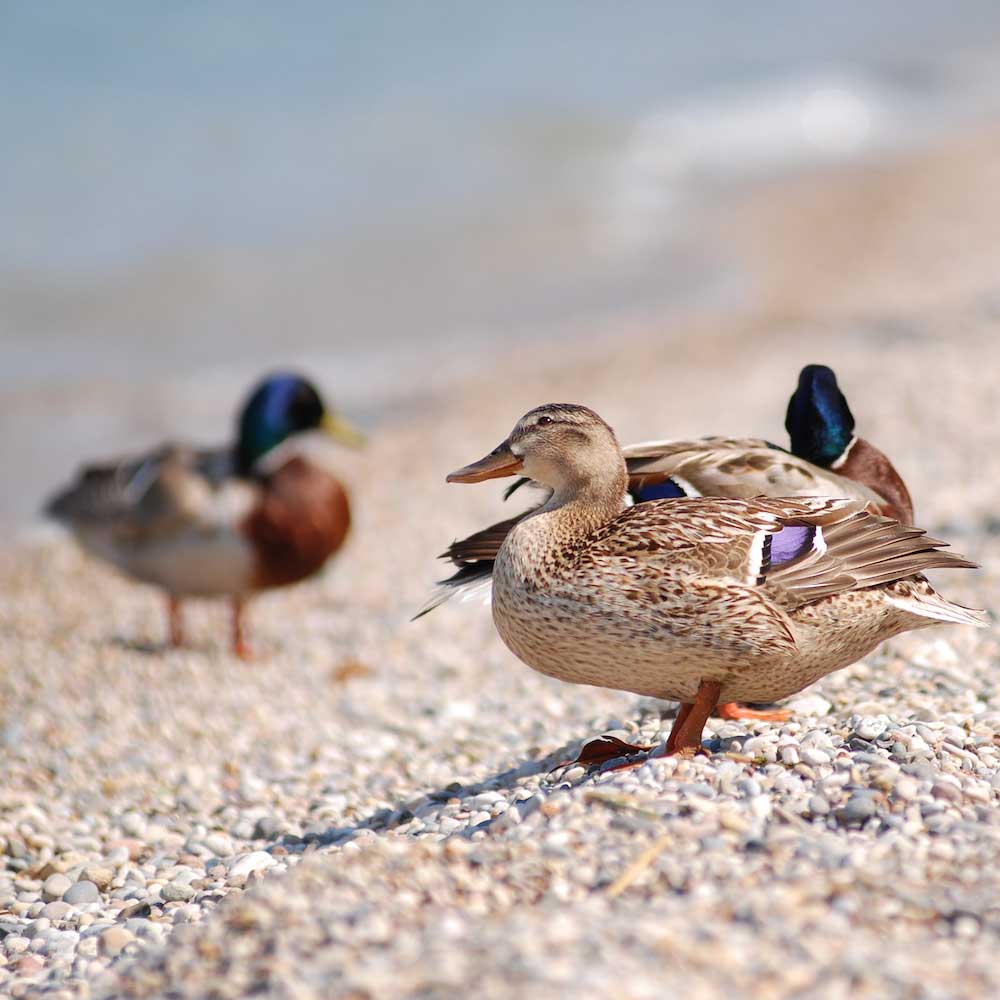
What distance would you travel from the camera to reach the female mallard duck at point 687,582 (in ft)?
10.3

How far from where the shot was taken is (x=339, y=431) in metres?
7.29

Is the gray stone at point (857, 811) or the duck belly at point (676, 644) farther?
the duck belly at point (676, 644)

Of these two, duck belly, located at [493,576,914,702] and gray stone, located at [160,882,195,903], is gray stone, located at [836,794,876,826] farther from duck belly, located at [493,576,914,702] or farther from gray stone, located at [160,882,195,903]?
gray stone, located at [160,882,195,903]

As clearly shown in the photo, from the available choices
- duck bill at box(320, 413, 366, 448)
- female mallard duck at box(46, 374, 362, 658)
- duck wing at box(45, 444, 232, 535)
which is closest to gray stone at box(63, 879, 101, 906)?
female mallard duck at box(46, 374, 362, 658)

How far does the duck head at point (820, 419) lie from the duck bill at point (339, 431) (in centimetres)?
323

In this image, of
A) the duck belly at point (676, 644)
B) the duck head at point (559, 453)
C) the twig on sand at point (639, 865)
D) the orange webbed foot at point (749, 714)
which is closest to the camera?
the twig on sand at point (639, 865)

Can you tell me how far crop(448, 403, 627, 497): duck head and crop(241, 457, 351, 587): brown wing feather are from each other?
322 centimetres

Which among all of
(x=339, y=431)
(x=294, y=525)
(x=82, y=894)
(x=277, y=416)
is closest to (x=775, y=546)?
(x=82, y=894)

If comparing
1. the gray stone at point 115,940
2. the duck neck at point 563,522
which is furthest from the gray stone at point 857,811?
the gray stone at point 115,940

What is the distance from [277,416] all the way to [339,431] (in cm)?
45

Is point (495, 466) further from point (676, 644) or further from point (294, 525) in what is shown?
point (294, 525)

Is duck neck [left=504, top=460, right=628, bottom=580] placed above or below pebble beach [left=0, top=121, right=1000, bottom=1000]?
above

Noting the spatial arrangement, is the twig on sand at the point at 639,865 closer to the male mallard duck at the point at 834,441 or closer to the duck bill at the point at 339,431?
the male mallard duck at the point at 834,441

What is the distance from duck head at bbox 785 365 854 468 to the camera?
14.7 ft
